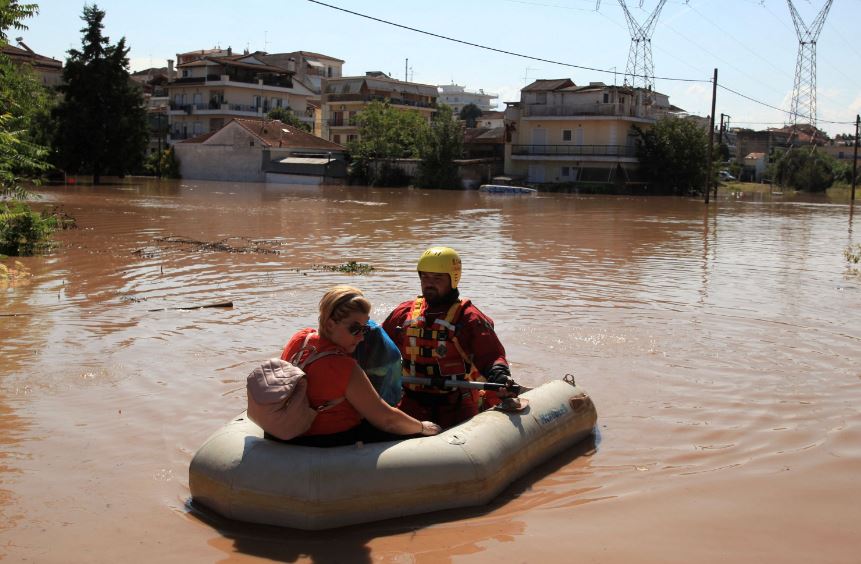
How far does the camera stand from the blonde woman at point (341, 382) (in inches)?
192

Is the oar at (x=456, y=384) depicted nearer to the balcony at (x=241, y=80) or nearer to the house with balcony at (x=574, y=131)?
the house with balcony at (x=574, y=131)

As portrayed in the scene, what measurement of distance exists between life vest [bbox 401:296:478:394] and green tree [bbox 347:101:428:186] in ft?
198

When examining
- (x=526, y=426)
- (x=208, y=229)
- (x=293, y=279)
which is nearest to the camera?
(x=526, y=426)

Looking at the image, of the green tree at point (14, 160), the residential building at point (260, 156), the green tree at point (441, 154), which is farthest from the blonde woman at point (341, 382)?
the residential building at point (260, 156)

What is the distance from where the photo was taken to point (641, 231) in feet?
90.0

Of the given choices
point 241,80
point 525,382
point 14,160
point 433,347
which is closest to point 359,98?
point 241,80

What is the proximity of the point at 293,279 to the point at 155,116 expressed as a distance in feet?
247

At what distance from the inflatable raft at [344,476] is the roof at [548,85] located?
2483 inches

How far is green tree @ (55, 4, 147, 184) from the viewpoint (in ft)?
177

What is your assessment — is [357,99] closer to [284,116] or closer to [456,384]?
[284,116]

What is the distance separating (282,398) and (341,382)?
13.9 inches

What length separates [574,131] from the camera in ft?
213

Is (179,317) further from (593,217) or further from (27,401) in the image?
(593,217)

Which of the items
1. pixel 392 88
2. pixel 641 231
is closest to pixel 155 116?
pixel 392 88
